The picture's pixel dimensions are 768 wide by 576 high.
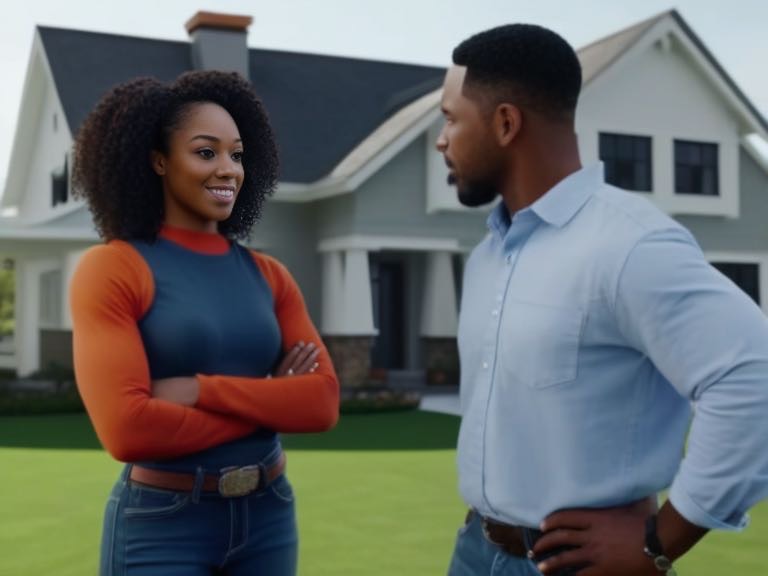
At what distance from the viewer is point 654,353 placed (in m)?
2.39

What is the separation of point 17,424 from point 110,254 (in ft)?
47.5

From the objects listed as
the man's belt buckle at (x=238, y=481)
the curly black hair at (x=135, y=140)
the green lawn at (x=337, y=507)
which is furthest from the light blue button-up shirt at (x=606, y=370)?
the green lawn at (x=337, y=507)

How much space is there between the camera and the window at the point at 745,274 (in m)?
25.8

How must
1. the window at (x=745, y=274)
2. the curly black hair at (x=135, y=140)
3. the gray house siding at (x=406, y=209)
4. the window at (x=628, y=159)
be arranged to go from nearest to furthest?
1. the curly black hair at (x=135, y=140)
2. the gray house siding at (x=406, y=209)
3. the window at (x=628, y=159)
4. the window at (x=745, y=274)

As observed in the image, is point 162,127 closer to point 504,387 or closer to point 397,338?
point 504,387

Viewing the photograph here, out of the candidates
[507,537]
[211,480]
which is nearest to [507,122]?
[507,537]

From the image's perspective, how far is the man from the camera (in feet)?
7.61

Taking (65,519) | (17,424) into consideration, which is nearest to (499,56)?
(65,519)

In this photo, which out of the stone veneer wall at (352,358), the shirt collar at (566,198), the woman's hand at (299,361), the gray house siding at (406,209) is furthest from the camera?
the gray house siding at (406,209)

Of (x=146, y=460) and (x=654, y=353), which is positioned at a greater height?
(x=654, y=353)

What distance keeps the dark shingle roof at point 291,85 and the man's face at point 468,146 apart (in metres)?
20.8

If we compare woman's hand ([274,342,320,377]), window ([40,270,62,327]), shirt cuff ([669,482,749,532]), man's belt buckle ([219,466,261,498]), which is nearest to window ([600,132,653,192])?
window ([40,270,62,327])

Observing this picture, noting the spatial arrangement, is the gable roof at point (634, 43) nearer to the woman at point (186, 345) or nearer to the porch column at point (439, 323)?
the porch column at point (439, 323)

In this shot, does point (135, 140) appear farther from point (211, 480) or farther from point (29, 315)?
point (29, 315)
